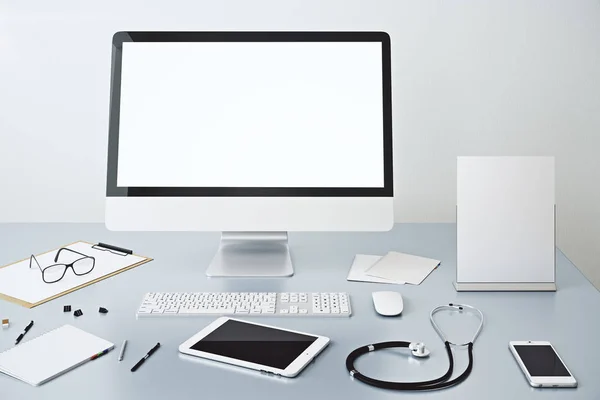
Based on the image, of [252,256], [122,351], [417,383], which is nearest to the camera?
[417,383]

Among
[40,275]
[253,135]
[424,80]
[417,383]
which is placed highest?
[424,80]

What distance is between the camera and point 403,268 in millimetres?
1393

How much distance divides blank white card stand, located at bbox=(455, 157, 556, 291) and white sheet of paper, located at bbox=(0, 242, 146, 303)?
29.1 inches

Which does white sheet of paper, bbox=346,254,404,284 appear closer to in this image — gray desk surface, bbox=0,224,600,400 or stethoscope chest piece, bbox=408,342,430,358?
gray desk surface, bbox=0,224,600,400

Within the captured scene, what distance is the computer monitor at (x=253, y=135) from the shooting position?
134 centimetres

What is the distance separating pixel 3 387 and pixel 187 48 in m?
0.77

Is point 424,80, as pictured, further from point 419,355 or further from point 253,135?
point 419,355

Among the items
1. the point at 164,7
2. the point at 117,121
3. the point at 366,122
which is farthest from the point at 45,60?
the point at 366,122

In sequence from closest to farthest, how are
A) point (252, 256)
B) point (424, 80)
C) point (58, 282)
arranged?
point (58, 282) → point (252, 256) → point (424, 80)

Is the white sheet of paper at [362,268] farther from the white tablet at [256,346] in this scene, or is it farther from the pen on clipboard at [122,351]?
the pen on clipboard at [122,351]

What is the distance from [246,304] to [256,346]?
0.54ft

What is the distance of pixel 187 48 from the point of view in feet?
4.46

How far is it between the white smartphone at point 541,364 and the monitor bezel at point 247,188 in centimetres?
44

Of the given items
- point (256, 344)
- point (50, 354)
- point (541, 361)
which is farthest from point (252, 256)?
point (541, 361)
